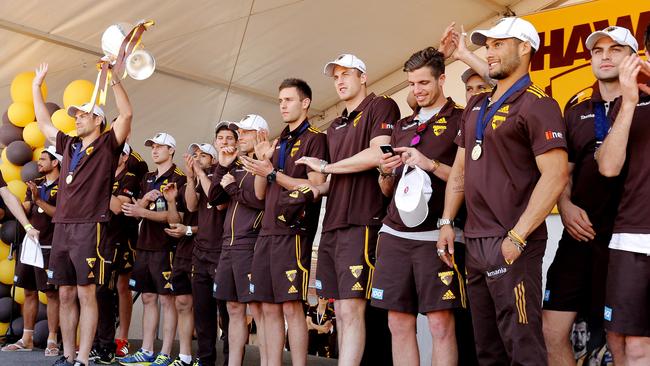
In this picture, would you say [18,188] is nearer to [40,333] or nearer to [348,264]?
[40,333]

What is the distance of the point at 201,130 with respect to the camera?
30.8 feet

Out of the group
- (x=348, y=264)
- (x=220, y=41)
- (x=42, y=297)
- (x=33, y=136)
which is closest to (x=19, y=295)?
(x=42, y=297)

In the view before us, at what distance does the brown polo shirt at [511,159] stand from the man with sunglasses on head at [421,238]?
1.36 feet

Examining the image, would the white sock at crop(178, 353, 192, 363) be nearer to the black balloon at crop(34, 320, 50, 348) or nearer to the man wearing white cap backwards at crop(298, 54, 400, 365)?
the black balloon at crop(34, 320, 50, 348)

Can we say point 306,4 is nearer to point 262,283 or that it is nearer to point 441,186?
point 262,283

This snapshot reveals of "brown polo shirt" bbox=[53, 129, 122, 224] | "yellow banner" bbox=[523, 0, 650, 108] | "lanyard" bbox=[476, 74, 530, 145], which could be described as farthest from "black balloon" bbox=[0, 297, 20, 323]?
"lanyard" bbox=[476, 74, 530, 145]

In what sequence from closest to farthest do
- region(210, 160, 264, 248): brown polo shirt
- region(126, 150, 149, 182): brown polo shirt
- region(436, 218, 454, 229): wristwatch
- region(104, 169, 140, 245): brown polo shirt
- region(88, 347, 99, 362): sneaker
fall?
region(436, 218, 454, 229): wristwatch < region(210, 160, 264, 248): brown polo shirt < region(88, 347, 99, 362): sneaker < region(104, 169, 140, 245): brown polo shirt < region(126, 150, 149, 182): brown polo shirt

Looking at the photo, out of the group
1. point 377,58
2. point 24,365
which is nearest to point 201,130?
point 377,58

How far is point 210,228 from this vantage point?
582 cm

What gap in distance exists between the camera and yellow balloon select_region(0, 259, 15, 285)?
23.4 feet

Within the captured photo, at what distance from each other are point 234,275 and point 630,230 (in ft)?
9.78

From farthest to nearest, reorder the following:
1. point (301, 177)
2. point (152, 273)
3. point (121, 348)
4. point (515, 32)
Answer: point (121, 348), point (152, 273), point (301, 177), point (515, 32)

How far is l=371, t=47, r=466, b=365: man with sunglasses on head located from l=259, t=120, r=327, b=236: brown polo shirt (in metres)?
0.82

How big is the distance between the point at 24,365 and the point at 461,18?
5.47 metres
